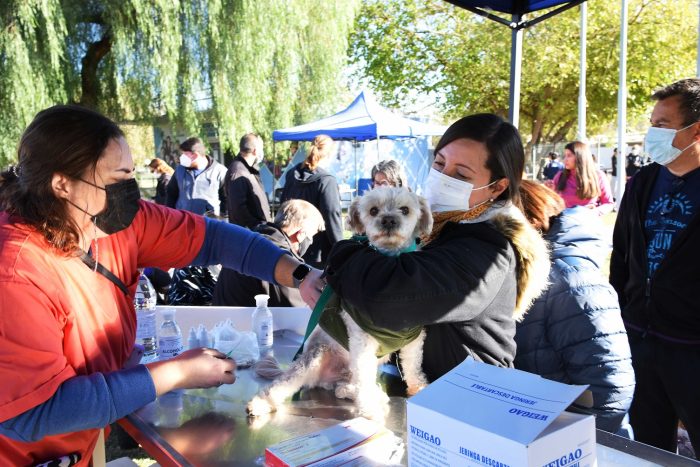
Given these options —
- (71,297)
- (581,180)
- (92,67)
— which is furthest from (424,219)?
(92,67)

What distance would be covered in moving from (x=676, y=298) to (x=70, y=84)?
12109 mm

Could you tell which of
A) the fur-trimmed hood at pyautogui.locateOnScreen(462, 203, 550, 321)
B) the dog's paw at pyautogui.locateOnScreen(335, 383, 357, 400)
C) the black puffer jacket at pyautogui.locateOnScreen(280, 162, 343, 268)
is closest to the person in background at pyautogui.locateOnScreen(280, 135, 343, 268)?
the black puffer jacket at pyautogui.locateOnScreen(280, 162, 343, 268)

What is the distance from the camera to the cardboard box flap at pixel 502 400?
96cm

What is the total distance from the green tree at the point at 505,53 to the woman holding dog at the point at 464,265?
1964 cm

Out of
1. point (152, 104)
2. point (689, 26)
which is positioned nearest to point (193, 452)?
point (152, 104)

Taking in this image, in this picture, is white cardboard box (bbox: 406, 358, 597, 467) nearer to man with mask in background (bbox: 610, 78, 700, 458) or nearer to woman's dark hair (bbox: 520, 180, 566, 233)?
woman's dark hair (bbox: 520, 180, 566, 233)

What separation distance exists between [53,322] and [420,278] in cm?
102

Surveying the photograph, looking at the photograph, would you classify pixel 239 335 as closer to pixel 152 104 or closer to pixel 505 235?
pixel 505 235

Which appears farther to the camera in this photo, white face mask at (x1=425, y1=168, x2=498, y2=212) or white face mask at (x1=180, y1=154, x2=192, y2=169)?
white face mask at (x1=180, y1=154, x2=192, y2=169)

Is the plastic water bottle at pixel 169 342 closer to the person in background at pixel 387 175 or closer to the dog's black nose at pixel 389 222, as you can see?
the dog's black nose at pixel 389 222

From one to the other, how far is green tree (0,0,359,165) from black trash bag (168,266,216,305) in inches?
310

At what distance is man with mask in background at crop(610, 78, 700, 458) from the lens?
8.60 ft

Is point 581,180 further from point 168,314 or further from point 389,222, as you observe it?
point 168,314

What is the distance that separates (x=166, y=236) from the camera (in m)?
2.21
